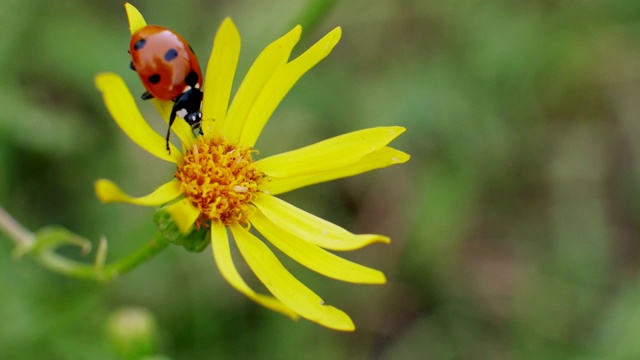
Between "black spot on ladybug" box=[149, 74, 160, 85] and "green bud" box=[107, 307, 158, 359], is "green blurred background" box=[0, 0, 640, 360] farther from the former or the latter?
"black spot on ladybug" box=[149, 74, 160, 85]

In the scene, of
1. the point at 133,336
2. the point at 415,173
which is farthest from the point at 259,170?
the point at 415,173

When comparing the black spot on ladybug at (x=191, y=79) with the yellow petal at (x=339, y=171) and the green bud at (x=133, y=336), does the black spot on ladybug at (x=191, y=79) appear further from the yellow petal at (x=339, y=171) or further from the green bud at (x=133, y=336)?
the green bud at (x=133, y=336)

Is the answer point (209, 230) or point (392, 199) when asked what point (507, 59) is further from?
point (209, 230)

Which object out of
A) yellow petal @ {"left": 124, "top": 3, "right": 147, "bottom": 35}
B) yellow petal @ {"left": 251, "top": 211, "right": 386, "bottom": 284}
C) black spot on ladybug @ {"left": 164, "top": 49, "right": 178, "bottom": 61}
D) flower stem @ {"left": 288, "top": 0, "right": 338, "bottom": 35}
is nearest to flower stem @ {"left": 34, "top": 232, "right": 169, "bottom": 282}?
yellow petal @ {"left": 251, "top": 211, "right": 386, "bottom": 284}

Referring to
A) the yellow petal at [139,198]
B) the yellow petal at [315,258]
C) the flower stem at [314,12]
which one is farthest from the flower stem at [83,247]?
the flower stem at [314,12]

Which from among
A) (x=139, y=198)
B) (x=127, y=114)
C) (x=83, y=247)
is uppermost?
(x=127, y=114)

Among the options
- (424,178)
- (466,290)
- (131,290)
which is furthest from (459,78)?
(131,290)

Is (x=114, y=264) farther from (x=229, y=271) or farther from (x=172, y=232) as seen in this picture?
(x=229, y=271)
